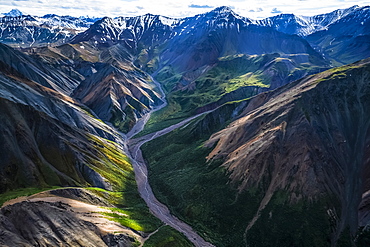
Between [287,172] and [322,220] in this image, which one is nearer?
[322,220]

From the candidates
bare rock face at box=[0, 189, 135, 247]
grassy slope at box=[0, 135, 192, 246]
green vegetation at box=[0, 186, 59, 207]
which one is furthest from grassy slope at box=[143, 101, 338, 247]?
green vegetation at box=[0, 186, 59, 207]

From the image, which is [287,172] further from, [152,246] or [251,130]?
[152,246]

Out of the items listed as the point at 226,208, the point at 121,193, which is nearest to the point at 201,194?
the point at 226,208

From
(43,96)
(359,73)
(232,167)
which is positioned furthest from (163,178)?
(359,73)

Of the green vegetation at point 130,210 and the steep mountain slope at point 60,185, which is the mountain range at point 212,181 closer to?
the steep mountain slope at point 60,185

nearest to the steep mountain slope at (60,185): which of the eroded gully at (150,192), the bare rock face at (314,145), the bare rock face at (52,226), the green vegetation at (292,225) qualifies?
the bare rock face at (52,226)
